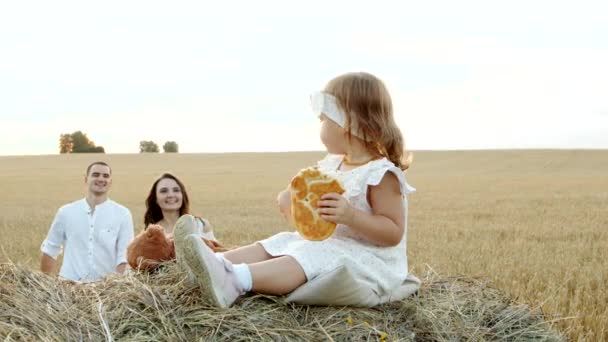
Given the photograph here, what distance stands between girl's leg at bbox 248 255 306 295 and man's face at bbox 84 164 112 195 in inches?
112

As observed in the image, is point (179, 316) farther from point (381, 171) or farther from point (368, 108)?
point (368, 108)

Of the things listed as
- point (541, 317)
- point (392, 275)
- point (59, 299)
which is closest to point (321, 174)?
point (392, 275)

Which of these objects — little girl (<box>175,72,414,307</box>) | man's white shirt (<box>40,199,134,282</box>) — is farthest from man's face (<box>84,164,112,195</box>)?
little girl (<box>175,72,414,307</box>)

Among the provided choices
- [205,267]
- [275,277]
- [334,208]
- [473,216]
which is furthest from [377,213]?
[473,216]

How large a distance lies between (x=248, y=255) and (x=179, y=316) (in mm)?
556

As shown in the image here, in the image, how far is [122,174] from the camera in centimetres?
3531

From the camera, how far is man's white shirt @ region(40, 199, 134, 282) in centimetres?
562

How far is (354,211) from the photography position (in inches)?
126

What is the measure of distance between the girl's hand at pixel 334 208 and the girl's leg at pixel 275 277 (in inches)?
10.2

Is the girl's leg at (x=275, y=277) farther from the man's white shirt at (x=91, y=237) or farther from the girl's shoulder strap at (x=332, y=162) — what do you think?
the man's white shirt at (x=91, y=237)

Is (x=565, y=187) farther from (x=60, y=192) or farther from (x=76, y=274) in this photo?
(x=76, y=274)

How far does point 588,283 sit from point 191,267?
4586 millimetres

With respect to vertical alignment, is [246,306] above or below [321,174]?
below

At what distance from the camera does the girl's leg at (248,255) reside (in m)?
3.39
